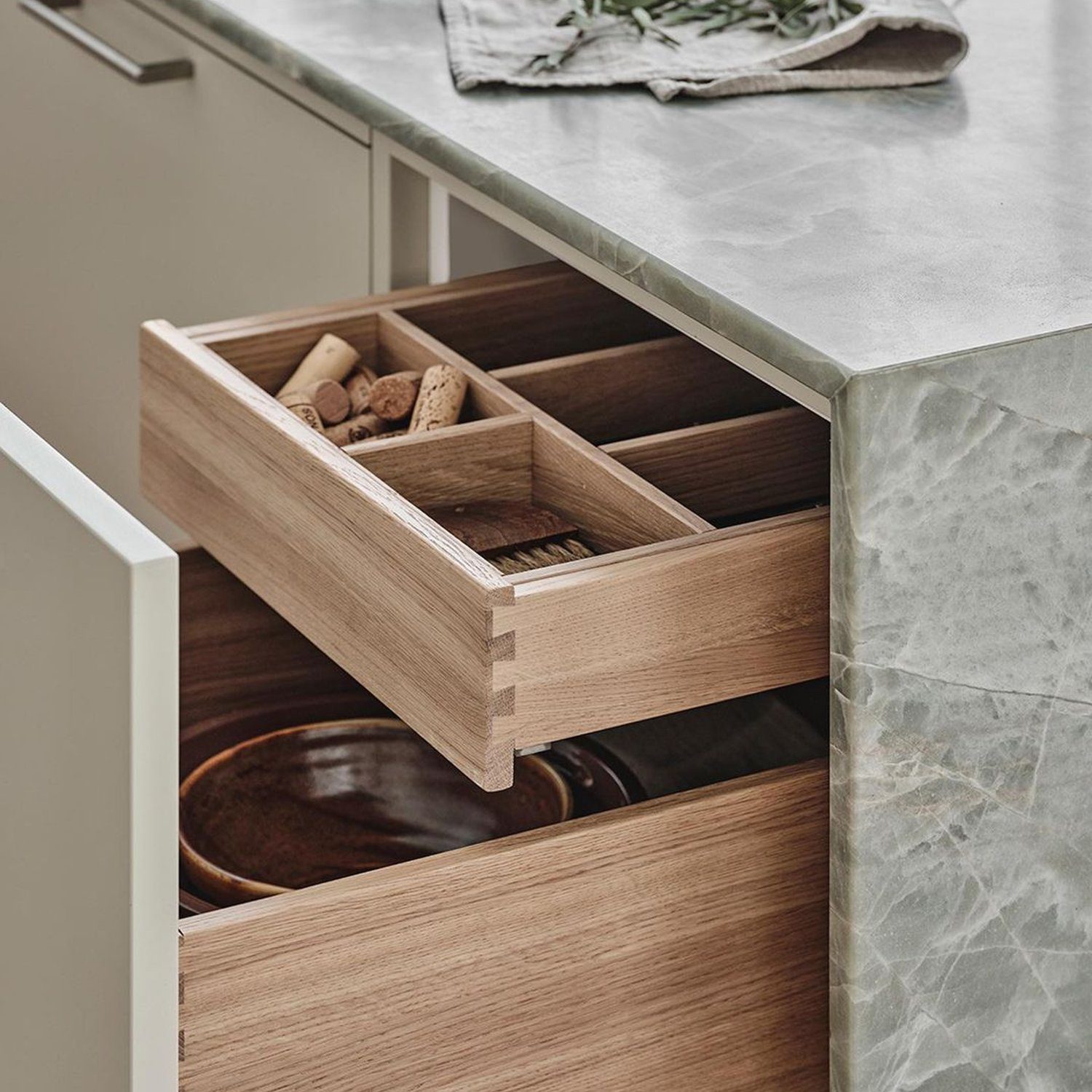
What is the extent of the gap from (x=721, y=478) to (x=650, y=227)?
167 mm

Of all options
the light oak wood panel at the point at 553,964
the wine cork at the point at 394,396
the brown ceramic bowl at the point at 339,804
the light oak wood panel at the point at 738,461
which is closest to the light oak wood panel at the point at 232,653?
the brown ceramic bowl at the point at 339,804

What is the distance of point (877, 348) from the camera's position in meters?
0.87

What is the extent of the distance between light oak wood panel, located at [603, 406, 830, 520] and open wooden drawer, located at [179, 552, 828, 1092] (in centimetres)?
20

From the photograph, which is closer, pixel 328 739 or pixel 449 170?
pixel 449 170

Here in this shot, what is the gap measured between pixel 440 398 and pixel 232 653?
284 mm

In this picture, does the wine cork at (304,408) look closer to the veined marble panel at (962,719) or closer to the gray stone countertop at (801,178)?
the gray stone countertop at (801,178)

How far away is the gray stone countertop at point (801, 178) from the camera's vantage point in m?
0.92

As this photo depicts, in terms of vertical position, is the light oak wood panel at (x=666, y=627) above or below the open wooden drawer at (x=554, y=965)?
above

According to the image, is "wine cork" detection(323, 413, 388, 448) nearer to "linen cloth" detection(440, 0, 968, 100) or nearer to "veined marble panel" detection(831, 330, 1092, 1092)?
"linen cloth" detection(440, 0, 968, 100)

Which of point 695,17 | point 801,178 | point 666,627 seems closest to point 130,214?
point 695,17

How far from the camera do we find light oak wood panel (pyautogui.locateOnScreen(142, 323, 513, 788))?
906 mm

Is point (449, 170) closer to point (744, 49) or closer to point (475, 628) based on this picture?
point (744, 49)

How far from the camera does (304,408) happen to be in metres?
1.17

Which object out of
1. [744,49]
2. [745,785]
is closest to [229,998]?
[745,785]
